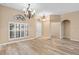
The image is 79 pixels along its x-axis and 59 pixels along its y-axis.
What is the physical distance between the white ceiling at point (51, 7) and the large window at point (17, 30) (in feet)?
1.55

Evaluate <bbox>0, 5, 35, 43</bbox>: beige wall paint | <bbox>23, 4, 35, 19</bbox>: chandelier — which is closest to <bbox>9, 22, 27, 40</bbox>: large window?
<bbox>0, 5, 35, 43</bbox>: beige wall paint

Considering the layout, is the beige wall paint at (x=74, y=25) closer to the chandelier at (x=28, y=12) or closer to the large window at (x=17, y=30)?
the chandelier at (x=28, y=12)

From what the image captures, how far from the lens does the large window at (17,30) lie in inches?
133

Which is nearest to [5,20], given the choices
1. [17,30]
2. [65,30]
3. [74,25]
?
[17,30]

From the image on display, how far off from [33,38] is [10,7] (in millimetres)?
1069

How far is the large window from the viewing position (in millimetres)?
3379

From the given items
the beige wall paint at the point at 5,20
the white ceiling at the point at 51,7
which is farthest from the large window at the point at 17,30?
the white ceiling at the point at 51,7

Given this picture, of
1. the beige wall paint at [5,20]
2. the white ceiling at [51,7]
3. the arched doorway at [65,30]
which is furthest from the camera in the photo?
the arched doorway at [65,30]

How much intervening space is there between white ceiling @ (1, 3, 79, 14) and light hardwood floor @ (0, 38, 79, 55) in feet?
2.68

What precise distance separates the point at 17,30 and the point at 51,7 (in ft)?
3.83

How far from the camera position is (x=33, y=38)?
3424 millimetres

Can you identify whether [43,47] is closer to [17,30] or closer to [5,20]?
[17,30]

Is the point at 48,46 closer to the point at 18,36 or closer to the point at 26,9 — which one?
the point at 18,36
